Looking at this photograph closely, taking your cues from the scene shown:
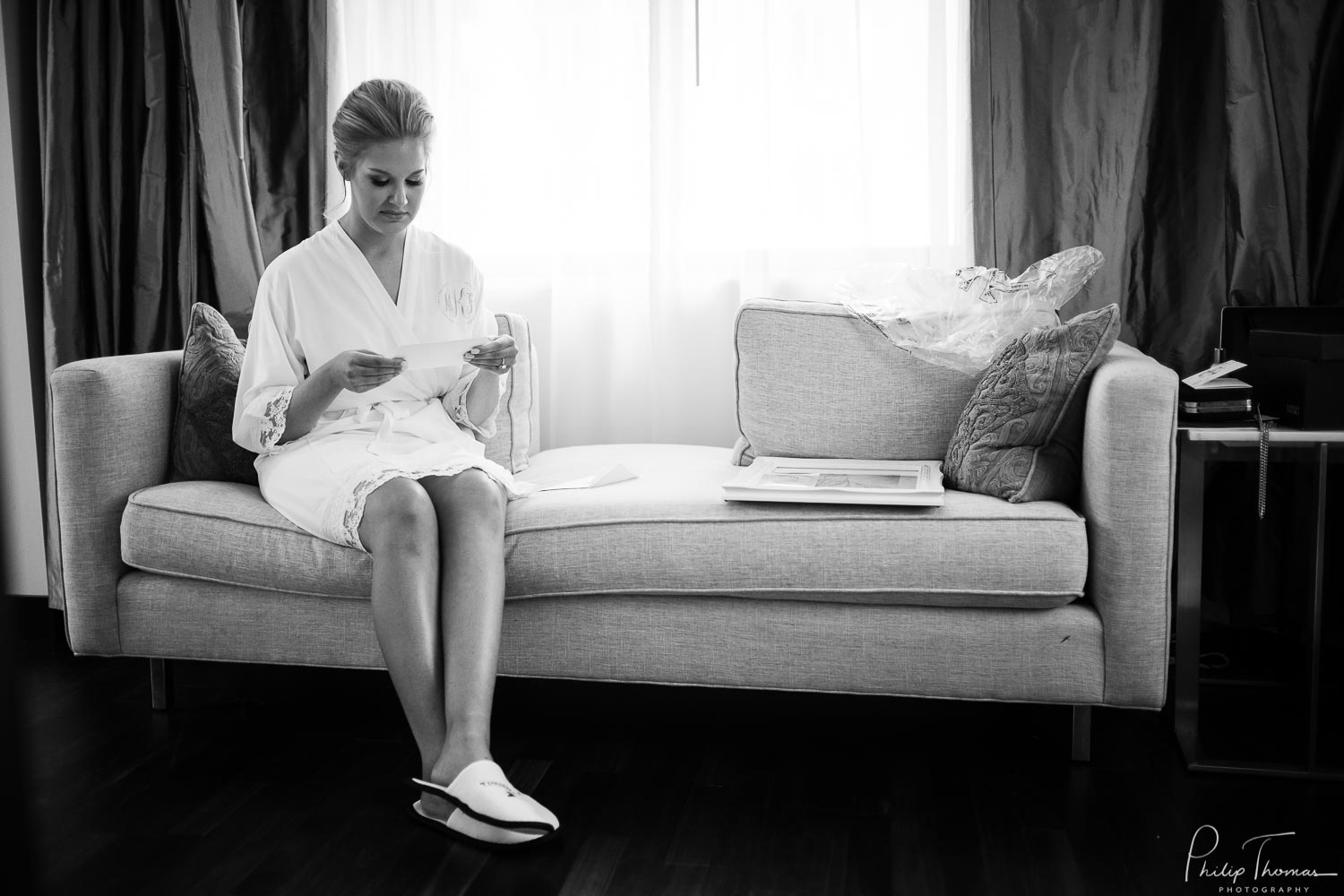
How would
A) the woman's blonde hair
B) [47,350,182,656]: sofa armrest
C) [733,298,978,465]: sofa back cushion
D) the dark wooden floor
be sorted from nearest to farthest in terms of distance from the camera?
the dark wooden floor → the woman's blonde hair → [47,350,182,656]: sofa armrest → [733,298,978,465]: sofa back cushion

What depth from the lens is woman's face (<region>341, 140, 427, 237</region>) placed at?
208 centimetres

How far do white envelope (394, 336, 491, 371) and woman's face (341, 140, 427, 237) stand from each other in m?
0.31

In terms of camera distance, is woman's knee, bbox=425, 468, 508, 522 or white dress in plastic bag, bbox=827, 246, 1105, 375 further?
white dress in plastic bag, bbox=827, 246, 1105, 375

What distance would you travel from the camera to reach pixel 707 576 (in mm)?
2014

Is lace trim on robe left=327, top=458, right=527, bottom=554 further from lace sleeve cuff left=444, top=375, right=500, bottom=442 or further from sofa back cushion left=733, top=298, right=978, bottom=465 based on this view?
sofa back cushion left=733, top=298, right=978, bottom=465

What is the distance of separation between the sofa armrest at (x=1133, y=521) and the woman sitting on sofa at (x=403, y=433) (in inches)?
38.3

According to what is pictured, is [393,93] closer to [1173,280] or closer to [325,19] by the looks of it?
[325,19]

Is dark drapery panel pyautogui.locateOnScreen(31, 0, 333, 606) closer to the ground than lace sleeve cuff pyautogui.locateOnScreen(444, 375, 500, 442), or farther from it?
farther from it

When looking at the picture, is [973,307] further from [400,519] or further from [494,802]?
[494,802]

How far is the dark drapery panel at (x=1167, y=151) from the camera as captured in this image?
8.26 feet

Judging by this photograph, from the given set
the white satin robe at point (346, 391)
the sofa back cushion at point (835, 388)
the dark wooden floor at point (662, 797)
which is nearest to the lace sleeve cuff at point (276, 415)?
the white satin robe at point (346, 391)

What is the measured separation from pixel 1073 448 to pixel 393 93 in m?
1.35

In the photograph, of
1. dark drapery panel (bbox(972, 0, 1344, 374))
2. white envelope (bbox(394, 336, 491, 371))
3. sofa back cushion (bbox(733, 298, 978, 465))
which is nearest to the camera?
white envelope (bbox(394, 336, 491, 371))

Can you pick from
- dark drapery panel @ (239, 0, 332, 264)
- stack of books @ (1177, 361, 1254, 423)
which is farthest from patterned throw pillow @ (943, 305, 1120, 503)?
dark drapery panel @ (239, 0, 332, 264)
